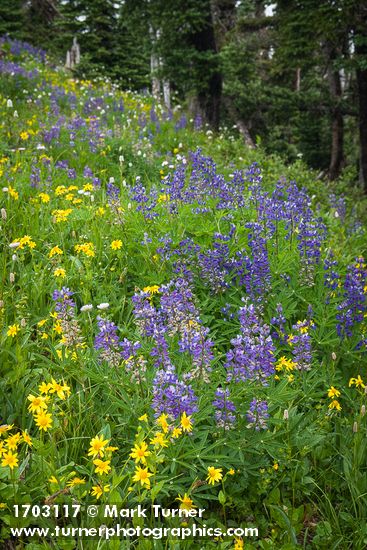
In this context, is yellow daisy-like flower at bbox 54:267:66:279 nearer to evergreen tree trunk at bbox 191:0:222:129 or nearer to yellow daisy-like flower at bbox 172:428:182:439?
yellow daisy-like flower at bbox 172:428:182:439

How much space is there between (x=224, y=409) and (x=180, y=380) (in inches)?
11.6

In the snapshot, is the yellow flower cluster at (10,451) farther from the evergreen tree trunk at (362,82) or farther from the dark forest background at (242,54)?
the evergreen tree trunk at (362,82)

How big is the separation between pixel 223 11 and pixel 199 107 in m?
6.41

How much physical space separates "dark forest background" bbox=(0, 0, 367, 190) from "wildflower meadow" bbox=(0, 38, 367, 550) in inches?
228

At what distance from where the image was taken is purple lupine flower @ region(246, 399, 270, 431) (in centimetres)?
242

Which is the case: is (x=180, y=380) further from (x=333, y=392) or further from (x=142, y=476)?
(x=333, y=392)


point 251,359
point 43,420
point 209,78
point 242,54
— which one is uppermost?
point 242,54

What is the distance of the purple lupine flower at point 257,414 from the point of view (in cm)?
242

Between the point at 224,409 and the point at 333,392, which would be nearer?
the point at 224,409

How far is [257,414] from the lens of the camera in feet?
7.97

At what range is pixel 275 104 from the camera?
13.6 meters

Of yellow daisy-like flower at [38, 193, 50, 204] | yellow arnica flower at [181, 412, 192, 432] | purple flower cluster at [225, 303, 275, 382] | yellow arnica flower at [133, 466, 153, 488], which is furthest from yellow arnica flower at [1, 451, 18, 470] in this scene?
yellow daisy-like flower at [38, 193, 50, 204]

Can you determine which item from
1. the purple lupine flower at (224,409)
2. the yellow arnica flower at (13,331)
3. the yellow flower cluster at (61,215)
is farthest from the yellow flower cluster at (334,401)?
the yellow flower cluster at (61,215)

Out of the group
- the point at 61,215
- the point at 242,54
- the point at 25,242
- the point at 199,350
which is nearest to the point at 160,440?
the point at 199,350
